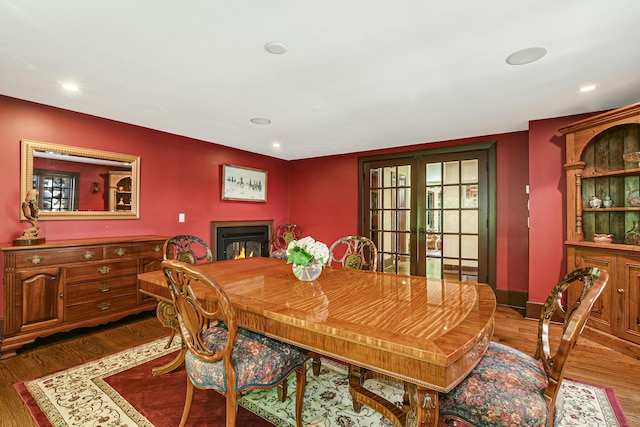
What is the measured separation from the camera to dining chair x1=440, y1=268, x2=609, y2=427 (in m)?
1.09

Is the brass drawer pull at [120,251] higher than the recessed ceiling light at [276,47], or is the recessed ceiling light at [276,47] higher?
the recessed ceiling light at [276,47]

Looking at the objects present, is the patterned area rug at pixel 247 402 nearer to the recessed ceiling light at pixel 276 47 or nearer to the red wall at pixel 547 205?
the red wall at pixel 547 205

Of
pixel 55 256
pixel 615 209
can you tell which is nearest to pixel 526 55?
pixel 615 209

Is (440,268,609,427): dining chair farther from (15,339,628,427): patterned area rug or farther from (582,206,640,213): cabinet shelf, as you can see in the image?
(582,206,640,213): cabinet shelf

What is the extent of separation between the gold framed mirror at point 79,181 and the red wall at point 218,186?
0.08 metres

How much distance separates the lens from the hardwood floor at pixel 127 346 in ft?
6.47

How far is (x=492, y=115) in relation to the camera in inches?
132

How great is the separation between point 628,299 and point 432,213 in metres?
2.31

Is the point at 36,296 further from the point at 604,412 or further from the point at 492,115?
the point at 492,115

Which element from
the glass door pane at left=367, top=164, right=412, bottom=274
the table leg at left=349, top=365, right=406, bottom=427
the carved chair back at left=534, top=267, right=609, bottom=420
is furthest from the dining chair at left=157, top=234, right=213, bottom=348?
the glass door pane at left=367, top=164, right=412, bottom=274

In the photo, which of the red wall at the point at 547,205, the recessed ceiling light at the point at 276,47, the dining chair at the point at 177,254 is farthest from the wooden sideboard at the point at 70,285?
the red wall at the point at 547,205

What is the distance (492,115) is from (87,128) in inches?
177

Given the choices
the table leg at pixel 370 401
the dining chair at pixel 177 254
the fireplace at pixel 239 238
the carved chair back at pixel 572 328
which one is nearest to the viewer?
the carved chair back at pixel 572 328

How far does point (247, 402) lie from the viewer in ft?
6.37
